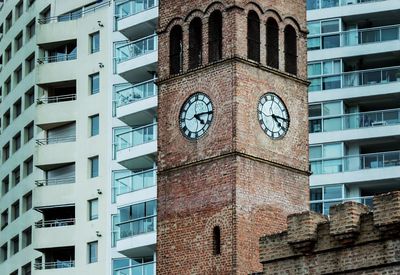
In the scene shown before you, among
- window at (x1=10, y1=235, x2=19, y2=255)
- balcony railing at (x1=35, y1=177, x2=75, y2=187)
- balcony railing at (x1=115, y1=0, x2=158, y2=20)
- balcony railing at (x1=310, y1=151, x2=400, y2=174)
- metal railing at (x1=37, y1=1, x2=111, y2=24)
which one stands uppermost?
metal railing at (x1=37, y1=1, x2=111, y2=24)

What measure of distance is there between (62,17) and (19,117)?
647cm

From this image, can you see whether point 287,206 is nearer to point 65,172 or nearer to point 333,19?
point 333,19

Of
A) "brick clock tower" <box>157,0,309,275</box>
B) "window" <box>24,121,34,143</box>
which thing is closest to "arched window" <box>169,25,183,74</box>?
"brick clock tower" <box>157,0,309,275</box>

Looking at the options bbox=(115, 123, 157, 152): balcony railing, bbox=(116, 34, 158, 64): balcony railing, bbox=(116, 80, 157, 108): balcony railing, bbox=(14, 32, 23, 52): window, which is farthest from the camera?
bbox=(14, 32, 23, 52): window

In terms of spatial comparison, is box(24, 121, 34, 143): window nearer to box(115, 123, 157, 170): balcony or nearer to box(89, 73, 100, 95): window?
box(89, 73, 100, 95): window

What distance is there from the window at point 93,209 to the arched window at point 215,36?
127 feet

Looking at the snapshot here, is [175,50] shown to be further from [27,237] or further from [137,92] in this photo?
[27,237]

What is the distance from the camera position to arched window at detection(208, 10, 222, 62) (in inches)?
2591

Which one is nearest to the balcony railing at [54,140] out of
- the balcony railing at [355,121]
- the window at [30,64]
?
the window at [30,64]

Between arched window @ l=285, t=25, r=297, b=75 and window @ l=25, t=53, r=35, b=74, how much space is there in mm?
46066

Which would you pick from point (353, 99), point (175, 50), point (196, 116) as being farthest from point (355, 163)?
point (196, 116)

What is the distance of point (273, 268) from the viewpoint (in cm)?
5784

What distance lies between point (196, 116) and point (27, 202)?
4548cm

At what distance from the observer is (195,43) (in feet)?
219
